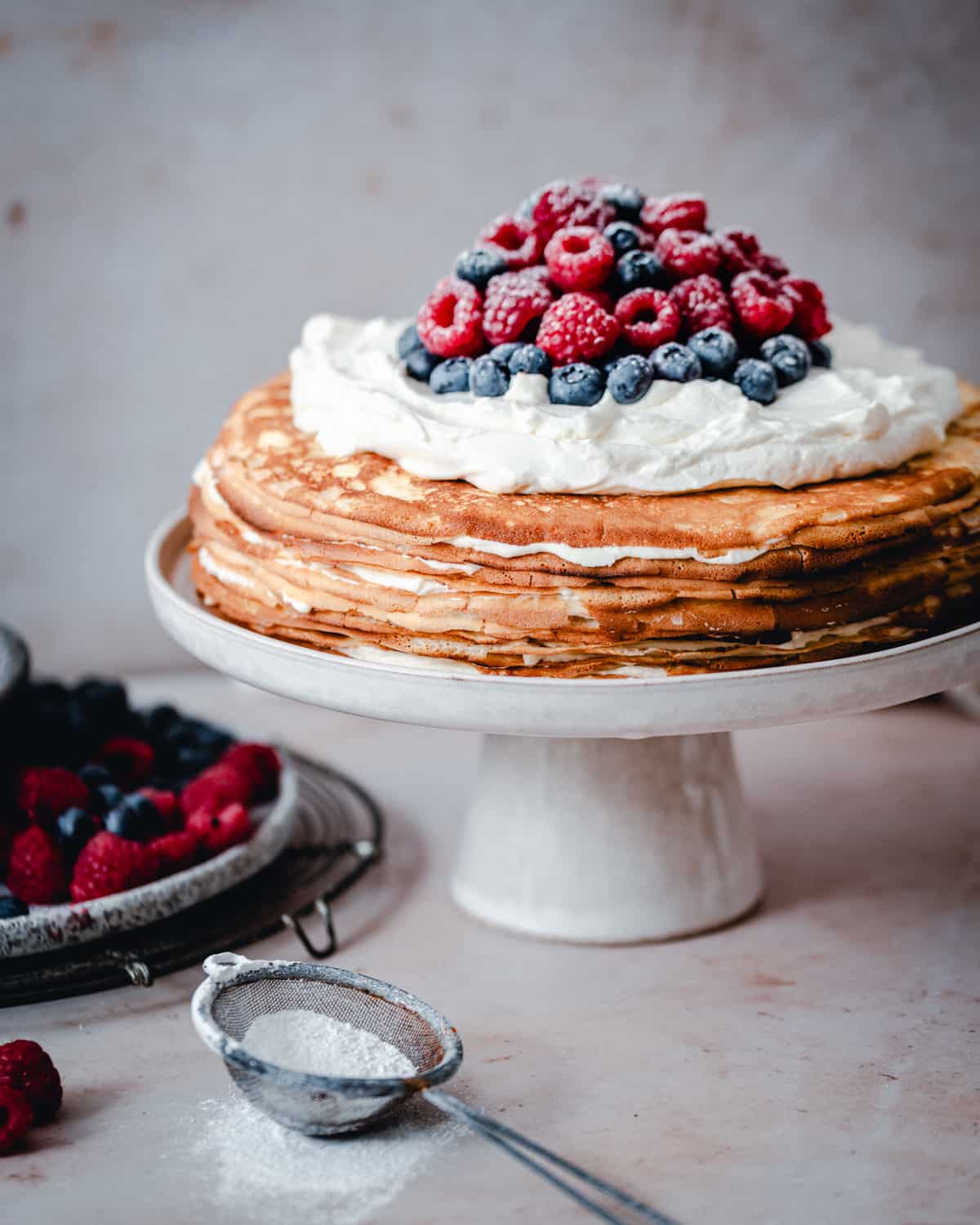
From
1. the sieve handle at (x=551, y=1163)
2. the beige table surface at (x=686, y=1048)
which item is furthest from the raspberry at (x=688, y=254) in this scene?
the sieve handle at (x=551, y=1163)

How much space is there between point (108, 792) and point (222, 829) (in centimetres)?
13

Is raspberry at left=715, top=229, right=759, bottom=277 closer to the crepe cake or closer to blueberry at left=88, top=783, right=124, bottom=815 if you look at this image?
the crepe cake

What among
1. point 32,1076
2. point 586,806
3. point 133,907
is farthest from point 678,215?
point 32,1076

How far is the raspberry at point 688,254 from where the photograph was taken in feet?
4.40

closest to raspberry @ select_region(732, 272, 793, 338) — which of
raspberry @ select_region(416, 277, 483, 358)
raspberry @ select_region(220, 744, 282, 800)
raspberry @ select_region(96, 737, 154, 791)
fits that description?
raspberry @ select_region(416, 277, 483, 358)

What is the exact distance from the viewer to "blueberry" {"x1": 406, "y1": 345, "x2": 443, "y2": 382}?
1.36 meters

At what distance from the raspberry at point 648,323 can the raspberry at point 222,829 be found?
0.61 metres

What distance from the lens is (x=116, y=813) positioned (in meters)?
1.42

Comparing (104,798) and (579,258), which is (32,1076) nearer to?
(104,798)

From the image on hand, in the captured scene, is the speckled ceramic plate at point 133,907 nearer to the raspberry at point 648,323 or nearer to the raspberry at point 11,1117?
the raspberry at point 11,1117

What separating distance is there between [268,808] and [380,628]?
47 cm

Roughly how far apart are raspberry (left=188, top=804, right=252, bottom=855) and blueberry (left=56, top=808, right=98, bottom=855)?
0.10 metres

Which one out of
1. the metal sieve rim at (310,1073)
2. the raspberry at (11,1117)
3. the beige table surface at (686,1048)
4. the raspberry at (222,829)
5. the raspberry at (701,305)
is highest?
the raspberry at (701,305)

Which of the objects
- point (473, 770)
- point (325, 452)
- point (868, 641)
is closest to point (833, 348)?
point (868, 641)
